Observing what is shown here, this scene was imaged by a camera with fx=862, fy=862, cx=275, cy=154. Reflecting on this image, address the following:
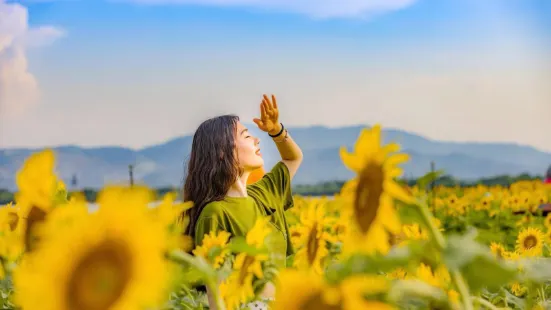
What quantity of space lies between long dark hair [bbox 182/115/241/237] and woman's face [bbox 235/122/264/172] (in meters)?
0.01

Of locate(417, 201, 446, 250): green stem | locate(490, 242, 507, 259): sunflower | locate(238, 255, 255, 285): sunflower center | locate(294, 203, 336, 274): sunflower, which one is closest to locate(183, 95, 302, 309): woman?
locate(490, 242, 507, 259): sunflower

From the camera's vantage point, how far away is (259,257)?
64cm

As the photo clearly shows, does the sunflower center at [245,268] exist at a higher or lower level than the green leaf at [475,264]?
lower

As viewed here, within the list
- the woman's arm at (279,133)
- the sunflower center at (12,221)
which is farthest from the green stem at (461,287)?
the woman's arm at (279,133)

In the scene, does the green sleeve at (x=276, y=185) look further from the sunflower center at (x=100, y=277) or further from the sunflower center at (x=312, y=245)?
the sunflower center at (x=100, y=277)

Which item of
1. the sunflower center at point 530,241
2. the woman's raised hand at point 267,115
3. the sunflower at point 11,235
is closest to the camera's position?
the sunflower at point 11,235

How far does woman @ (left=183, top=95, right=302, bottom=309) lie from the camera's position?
1.66 meters

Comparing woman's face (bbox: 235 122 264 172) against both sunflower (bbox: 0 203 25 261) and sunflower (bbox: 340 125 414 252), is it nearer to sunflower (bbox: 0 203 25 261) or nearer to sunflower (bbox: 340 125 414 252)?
sunflower (bbox: 0 203 25 261)

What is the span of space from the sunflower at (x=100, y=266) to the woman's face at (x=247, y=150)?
1424 millimetres

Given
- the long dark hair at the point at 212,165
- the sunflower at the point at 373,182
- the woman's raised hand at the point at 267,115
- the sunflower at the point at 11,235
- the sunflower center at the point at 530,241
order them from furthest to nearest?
the sunflower center at the point at 530,241
the long dark hair at the point at 212,165
the woman's raised hand at the point at 267,115
the sunflower at the point at 11,235
the sunflower at the point at 373,182

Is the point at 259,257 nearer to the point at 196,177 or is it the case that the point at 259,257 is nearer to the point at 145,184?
the point at 145,184

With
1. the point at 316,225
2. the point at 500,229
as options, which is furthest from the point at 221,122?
the point at 500,229

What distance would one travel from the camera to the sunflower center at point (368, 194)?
0.47 m

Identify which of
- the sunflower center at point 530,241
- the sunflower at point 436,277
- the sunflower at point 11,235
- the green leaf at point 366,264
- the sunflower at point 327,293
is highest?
the green leaf at point 366,264
